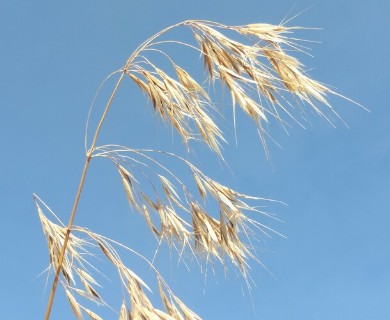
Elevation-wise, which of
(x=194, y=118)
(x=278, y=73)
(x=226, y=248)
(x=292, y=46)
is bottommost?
(x=226, y=248)

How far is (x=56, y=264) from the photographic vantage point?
189cm

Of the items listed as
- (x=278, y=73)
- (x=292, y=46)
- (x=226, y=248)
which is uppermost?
(x=292, y=46)

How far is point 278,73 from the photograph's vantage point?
1.84 m

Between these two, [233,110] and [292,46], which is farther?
[292,46]

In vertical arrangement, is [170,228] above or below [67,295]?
above

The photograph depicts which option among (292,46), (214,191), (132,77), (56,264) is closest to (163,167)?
(214,191)

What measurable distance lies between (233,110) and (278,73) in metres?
0.18

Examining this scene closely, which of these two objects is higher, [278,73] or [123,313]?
[278,73]

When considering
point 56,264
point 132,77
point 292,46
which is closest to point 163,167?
point 132,77

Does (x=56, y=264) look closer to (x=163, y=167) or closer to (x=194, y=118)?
(x=163, y=167)

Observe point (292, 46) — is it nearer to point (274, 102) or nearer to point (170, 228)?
point (274, 102)

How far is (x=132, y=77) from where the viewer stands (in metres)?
1.98

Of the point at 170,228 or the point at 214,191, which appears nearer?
the point at 214,191

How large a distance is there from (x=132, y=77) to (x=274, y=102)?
0.46 m
